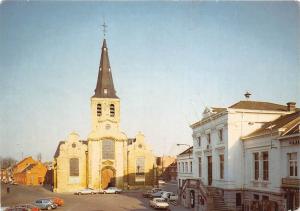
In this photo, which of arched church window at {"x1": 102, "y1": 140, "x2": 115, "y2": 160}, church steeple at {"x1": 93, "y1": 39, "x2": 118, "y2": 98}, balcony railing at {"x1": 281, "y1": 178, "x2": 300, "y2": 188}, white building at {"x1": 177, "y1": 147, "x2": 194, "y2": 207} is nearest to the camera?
balcony railing at {"x1": 281, "y1": 178, "x2": 300, "y2": 188}

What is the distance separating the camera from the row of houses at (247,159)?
20.8 metres

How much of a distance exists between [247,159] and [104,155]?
1279 inches

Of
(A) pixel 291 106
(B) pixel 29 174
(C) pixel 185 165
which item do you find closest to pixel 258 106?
(A) pixel 291 106

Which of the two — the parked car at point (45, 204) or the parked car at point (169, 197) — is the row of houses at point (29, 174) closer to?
the parked car at point (45, 204)

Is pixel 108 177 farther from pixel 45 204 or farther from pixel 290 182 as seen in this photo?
pixel 290 182

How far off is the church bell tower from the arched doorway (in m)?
6.67

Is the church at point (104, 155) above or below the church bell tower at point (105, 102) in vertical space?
below

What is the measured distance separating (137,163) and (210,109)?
2868 centimetres

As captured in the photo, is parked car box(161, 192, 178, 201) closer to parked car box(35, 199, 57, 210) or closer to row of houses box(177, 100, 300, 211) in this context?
row of houses box(177, 100, 300, 211)

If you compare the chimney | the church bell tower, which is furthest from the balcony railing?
the church bell tower

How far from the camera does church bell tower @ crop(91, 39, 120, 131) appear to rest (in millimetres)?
55156

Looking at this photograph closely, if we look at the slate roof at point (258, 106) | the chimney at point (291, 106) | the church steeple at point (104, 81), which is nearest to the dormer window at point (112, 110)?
the church steeple at point (104, 81)

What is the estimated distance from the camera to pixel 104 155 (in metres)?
54.4

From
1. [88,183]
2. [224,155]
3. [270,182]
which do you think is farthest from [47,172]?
[270,182]
